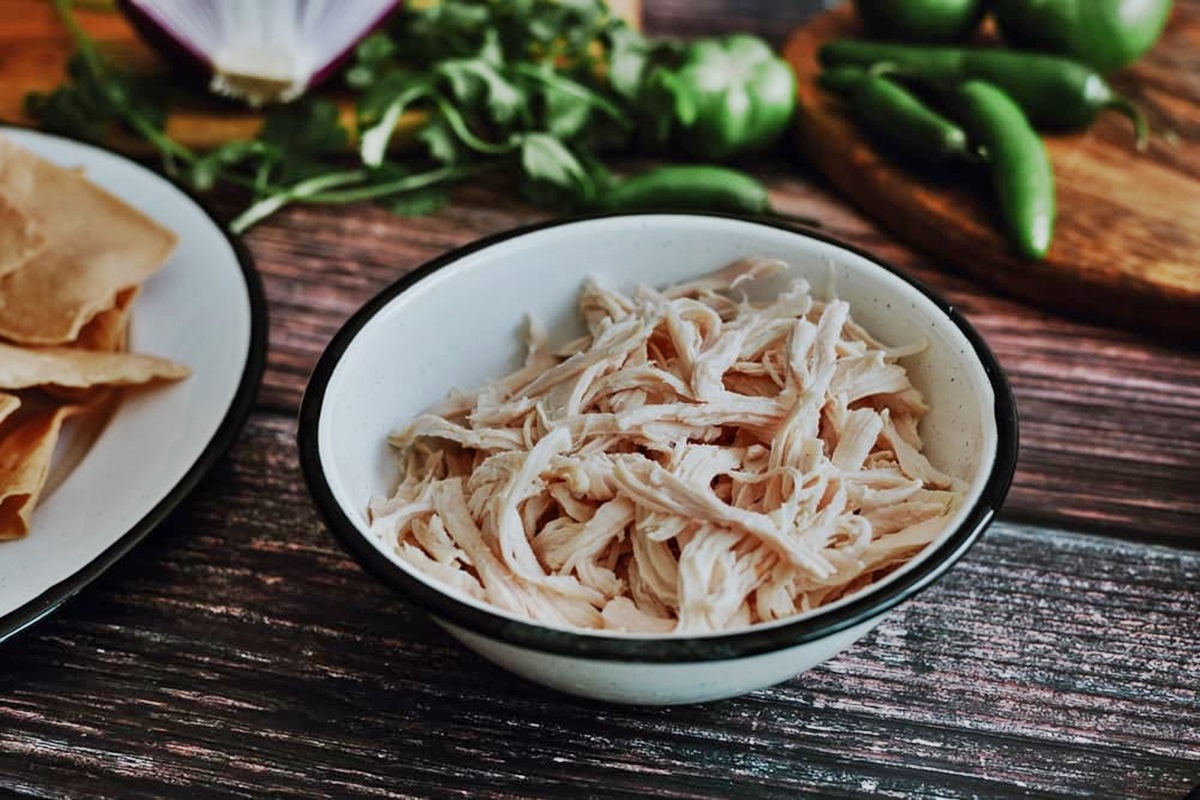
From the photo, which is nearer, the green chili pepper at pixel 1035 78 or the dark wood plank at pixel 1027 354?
the dark wood plank at pixel 1027 354

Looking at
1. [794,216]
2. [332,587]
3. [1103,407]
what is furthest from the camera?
[794,216]

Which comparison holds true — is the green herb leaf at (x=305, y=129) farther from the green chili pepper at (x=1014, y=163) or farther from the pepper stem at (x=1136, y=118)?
the pepper stem at (x=1136, y=118)

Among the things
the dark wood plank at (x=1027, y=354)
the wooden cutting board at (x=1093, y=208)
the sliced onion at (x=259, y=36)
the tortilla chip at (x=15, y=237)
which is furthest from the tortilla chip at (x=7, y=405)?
the wooden cutting board at (x=1093, y=208)

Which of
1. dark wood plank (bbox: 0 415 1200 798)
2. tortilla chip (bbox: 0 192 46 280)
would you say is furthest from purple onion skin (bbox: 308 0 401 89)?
dark wood plank (bbox: 0 415 1200 798)

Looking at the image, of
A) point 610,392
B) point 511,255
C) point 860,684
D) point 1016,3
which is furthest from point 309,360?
point 1016,3

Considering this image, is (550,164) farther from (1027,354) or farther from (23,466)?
(23,466)

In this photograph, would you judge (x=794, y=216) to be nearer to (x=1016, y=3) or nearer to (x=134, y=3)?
(x=1016, y=3)
